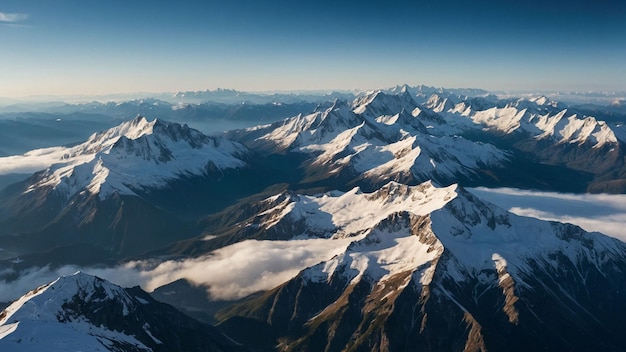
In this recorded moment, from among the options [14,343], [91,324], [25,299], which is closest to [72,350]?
[14,343]

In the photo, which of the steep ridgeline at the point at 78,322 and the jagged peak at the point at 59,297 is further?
the jagged peak at the point at 59,297

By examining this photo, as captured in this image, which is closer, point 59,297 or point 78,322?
point 78,322

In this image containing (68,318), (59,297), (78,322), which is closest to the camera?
(68,318)

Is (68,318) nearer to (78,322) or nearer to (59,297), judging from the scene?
(78,322)

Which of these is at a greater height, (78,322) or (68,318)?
(68,318)

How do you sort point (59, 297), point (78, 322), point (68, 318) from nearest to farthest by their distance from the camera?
point (68, 318)
point (78, 322)
point (59, 297)

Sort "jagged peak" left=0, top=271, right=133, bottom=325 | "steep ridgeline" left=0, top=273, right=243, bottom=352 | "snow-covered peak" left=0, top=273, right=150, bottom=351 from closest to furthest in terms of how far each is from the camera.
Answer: "snow-covered peak" left=0, top=273, right=150, bottom=351 < "steep ridgeline" left=0, top=273, right=243, bottom=352 < "jagged peak" left=0, top=271, right=133, bottom=325

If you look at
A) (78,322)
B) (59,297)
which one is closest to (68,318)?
(78,322)

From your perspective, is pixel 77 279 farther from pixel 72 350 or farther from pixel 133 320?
pixel 72 350
